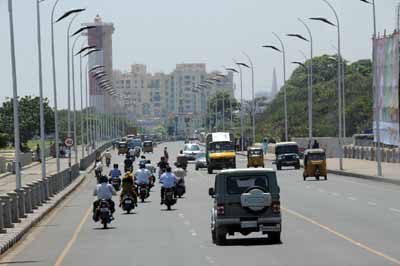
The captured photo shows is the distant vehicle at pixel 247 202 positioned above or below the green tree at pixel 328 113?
below

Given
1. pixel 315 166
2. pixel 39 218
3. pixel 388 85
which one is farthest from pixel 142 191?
pixel 388 85

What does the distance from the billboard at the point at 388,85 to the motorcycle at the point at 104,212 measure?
57.5 m

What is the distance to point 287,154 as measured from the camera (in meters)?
84.0

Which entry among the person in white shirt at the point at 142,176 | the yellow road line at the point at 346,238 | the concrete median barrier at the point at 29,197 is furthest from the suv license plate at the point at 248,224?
the person in white shirt at the point at 142,176

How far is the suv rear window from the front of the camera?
2619 cm

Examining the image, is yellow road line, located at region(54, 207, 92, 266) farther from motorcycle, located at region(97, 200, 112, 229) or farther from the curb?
the curb

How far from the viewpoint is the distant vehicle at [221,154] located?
79.8 m

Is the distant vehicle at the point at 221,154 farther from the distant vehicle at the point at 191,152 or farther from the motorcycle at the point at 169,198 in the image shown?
the motorcycle at the point at 169,198

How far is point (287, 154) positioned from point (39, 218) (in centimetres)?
4557

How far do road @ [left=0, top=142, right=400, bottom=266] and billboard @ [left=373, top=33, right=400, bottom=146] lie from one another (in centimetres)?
4355

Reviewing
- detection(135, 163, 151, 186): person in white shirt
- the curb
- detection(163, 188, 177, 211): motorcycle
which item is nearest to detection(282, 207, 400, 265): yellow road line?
detection(163, 188, 177, 211): motorcycle

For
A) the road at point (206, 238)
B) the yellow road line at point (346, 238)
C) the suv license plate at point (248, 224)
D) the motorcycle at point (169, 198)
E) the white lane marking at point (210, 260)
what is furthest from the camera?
the motorcycle at point (169, 198)

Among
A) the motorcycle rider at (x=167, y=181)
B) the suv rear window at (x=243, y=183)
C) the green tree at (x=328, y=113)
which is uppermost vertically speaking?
the green tree at (x=328, y=113)

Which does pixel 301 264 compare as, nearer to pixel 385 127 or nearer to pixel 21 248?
pixel 21 248
